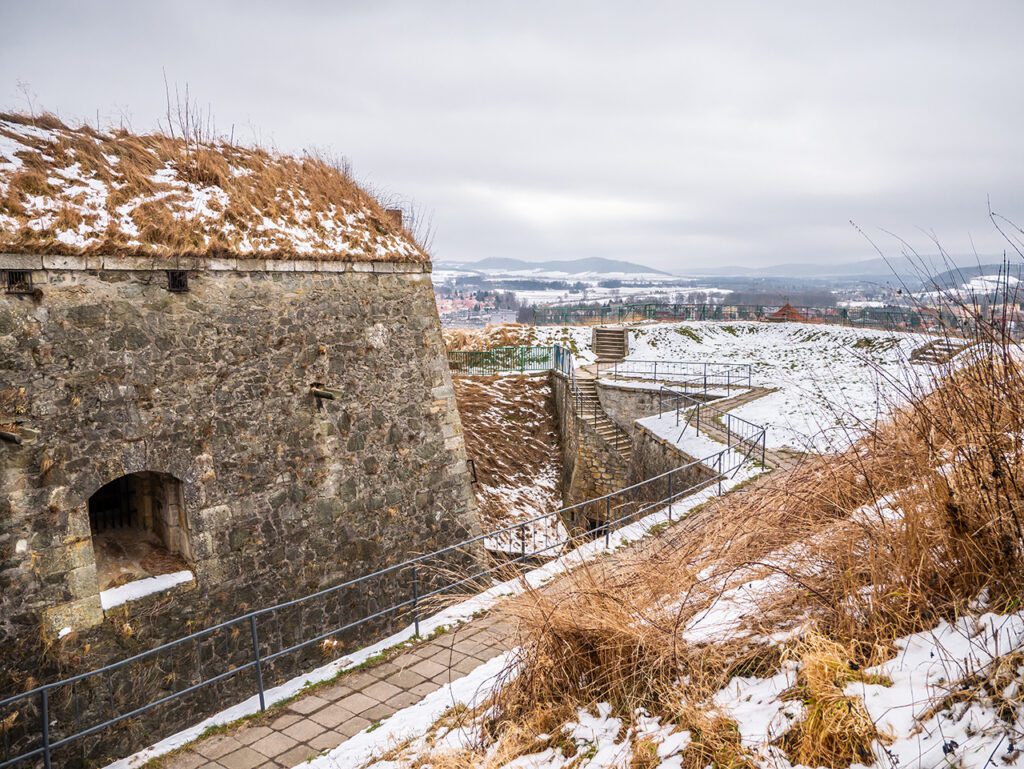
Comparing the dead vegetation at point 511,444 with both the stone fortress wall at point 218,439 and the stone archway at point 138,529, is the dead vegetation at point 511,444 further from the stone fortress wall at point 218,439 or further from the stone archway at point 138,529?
the stone archway at point 138,529

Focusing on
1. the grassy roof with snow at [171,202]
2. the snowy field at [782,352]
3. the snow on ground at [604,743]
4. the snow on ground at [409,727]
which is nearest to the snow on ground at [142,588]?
the snow on ground at [409,727]

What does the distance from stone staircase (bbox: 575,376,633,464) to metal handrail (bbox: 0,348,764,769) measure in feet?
1.99

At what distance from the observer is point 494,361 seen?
86.6 ft

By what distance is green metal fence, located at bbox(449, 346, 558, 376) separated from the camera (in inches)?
1029

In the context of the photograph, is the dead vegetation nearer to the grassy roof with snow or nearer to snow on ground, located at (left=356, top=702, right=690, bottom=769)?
the grassy roof with snow

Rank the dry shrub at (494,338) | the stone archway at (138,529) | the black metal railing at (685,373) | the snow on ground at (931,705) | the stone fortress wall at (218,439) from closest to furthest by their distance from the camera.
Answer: the snow on ground at (931,705)
the stone fortress wall at (218,439)
the stone archway at (138,529)
the black metal railing at (685,373)
the dry shrub at (494,338)

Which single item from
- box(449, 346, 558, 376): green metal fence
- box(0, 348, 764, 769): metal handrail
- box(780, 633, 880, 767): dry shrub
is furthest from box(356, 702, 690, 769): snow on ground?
box(449, 346, 558, 376): green metal fence

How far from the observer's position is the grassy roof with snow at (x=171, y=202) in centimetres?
742

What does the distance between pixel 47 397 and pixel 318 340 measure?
3.36 meters

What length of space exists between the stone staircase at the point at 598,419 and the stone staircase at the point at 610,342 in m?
7.30

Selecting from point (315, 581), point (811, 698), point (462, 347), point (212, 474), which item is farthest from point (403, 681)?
point (462, 347)

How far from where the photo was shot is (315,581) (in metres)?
9.30

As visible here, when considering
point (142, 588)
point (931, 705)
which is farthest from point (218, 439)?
point (931, 705)

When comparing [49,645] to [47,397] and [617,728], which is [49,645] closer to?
[47,397]
